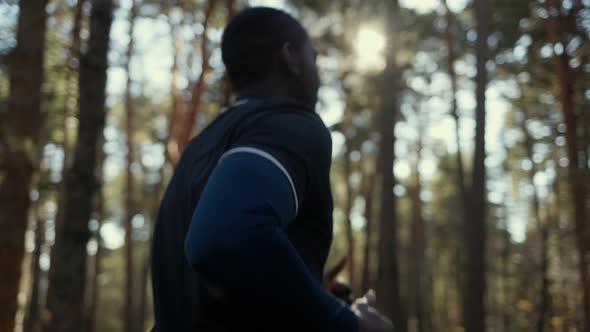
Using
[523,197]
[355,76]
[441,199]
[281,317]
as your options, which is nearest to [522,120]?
[355,76]

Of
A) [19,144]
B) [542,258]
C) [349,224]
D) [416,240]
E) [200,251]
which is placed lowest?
[416,240]

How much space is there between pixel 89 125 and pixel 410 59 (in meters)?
16.2

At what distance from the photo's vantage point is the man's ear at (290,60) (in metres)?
1.61

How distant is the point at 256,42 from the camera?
Answer: 1.60m

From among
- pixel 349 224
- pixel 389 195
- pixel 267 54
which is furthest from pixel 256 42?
pixel 349 224

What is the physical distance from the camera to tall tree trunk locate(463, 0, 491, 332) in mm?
10320

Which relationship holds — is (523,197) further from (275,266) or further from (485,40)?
(275,266)

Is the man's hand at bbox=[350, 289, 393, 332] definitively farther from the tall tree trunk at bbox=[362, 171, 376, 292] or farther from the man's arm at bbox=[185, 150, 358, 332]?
the tall tree trunk at bbox=[362, 171, 376, 292]

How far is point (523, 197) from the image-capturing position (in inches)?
1457

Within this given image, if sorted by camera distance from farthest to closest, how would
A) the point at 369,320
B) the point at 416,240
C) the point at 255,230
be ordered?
the point at 416,240, the point at 369,320, the point at 255,230

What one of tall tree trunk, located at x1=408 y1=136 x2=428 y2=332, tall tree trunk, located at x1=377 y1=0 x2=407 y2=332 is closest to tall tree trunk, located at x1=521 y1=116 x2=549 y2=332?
tall tree trunk, located at x1=408 y1=136 x2=428 y2=332

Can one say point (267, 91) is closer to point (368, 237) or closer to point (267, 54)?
point (267, 54)

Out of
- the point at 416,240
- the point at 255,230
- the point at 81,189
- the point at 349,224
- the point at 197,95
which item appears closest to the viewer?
the point at 255,230

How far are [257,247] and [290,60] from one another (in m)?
0.64
